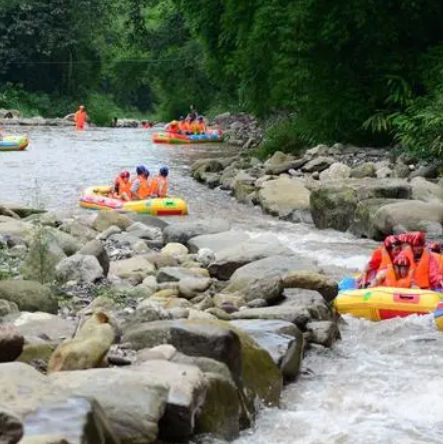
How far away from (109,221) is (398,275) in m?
5.23

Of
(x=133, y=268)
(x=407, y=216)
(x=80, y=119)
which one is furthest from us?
(x=80, y=119)

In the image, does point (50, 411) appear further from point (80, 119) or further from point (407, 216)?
point (80, 119)

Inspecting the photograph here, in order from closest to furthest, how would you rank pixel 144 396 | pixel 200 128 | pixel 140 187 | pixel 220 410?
pixel 144 396, pixel 220 410, pixel 140 187, pixel 200 128

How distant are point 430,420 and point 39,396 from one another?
247 cm

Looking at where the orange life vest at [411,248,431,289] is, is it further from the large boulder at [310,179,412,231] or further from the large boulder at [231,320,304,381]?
the large boulder at [310,179,412,231]

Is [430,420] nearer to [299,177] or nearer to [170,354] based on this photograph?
[170,354]

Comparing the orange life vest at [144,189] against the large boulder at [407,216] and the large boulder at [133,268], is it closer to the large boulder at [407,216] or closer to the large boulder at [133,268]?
the large boulder at [407,216]

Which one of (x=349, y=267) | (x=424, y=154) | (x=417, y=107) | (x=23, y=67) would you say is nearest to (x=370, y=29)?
(x=417, y=107)

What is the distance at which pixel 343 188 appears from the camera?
14445mm

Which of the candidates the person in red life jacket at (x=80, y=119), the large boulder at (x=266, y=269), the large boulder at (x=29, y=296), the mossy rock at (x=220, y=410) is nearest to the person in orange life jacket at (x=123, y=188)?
the large boulder at (x=266, y=269)

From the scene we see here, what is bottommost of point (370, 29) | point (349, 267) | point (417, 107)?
point (349, 267)

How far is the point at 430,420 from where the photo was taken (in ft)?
18.5

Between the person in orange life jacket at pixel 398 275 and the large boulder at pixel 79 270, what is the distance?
102 inches

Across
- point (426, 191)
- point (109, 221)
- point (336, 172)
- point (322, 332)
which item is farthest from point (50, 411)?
point (336, 172)
